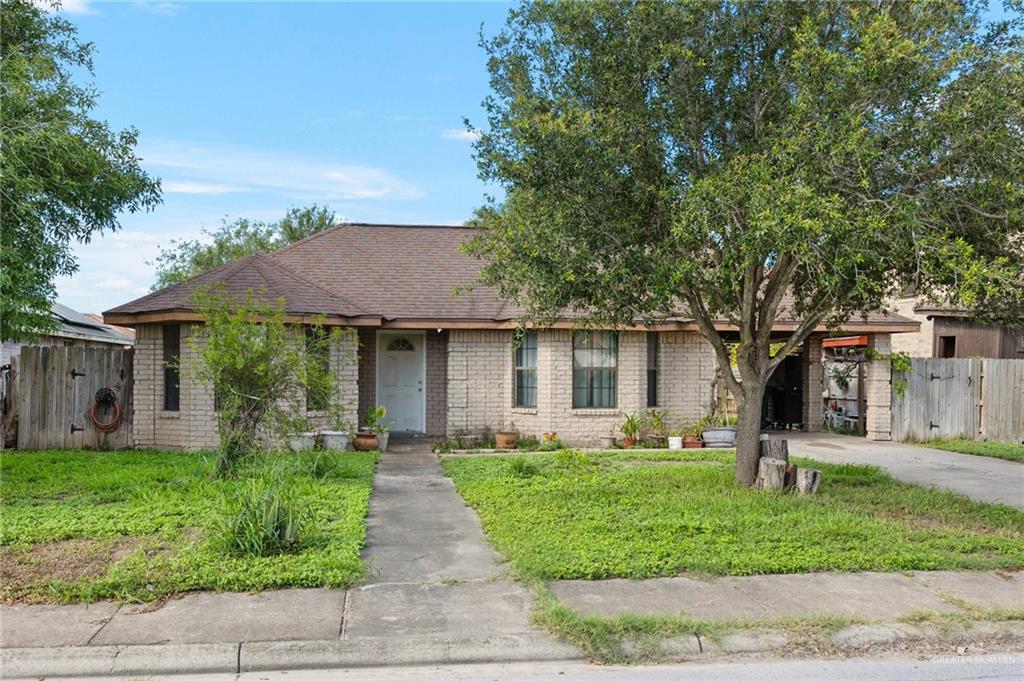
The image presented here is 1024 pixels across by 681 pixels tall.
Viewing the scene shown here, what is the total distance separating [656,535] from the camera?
747cm

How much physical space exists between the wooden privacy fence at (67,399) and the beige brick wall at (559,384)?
20.4ft

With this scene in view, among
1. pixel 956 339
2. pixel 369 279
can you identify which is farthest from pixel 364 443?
pixel 956 339

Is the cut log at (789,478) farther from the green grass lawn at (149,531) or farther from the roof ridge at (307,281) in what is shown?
the roof ridge at (307,281)

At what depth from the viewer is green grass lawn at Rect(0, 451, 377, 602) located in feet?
19.6

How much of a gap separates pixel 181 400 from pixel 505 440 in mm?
5990

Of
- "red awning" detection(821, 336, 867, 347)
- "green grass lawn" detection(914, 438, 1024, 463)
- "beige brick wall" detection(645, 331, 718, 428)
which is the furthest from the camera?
"red awning" detection(821, 336, 867, 347)

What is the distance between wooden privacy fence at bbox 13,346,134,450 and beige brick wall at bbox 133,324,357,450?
1.09ft

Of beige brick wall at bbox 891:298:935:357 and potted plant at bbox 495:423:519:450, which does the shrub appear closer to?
potted plant at bbox 495:423:519:450

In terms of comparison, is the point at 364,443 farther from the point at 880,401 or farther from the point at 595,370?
the point at 880,401

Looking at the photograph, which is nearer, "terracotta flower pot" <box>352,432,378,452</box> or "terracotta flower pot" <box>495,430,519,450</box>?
"terracotta flower pot" <box>352,432,378,452</box>

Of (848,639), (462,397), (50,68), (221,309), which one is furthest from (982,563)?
(50,68)

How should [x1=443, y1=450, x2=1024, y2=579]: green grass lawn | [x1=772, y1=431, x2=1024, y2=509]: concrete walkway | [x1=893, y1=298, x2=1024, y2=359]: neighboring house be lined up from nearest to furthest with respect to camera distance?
[x1=443, y1=450, x2=1024, y2=579]: green grass lawn
[x1=772, y1=431, x2=1024, y2=509]: concrete walkway
[x1=893, y1=298, x2=1024, y2=359]: neighboring house

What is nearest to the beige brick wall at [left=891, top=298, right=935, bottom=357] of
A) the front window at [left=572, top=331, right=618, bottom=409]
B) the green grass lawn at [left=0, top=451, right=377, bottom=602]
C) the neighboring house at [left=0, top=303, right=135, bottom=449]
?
the front window at [left=572, top=331, right=618, bottom=409]

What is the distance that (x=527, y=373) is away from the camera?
51.6ft
